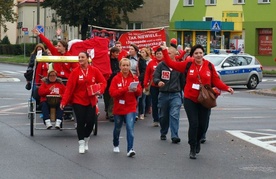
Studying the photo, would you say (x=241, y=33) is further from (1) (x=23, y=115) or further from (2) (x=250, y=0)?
(1) (x=23, y=115)

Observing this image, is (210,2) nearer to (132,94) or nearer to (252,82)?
(252,82)

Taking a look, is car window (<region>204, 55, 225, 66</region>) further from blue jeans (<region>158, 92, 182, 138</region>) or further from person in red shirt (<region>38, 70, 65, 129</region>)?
blue jeans (<region>158, 92, 182, 138</region>)

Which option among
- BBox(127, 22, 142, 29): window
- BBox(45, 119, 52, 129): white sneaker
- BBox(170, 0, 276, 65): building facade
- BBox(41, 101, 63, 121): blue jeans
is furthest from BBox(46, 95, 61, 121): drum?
BBox(127, 22, 142, 29): window

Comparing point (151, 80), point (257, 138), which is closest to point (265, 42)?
point (151, 80)

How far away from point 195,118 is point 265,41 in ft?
160

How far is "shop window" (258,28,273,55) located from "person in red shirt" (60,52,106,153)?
4788 centimetres

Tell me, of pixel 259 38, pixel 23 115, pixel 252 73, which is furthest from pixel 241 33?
pixel 23 115

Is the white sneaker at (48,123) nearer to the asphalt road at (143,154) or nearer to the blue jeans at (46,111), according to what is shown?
the blue jeans at (46,111)

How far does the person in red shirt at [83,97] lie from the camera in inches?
484

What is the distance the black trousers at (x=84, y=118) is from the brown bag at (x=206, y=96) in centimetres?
192

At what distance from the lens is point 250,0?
60.5 metres

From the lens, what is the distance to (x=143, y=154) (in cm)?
1229

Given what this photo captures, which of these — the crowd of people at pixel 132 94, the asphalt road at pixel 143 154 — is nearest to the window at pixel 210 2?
the asphalt road at pixel 143 154

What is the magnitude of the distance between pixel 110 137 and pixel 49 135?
1248 millimetres
